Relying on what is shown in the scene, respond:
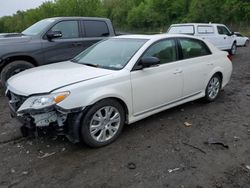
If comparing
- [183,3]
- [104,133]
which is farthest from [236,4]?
[104,133]

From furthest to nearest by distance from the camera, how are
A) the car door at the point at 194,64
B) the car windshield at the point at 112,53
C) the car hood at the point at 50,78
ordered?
the car door at the point at 194,64 → the car windshield at the point at 112,53 → the car hood at the point at 50,78

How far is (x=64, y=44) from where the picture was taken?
685 centimetres

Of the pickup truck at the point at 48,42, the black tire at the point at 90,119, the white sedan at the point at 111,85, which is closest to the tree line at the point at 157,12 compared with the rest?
the pickup truck at the point at 48,42

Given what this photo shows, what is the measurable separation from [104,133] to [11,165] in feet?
4.22

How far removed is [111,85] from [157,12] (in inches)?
2435

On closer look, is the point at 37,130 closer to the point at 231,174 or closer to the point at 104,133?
the point at 104,133

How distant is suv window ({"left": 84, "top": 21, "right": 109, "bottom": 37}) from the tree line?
25.6 meters

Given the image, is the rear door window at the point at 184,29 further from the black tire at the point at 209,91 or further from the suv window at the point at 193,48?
the suv window at the point at 193,48

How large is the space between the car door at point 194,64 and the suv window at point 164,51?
0.74 feet

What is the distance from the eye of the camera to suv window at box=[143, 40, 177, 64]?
427 centimetres

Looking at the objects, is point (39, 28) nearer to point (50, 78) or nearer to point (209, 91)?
point (50, 78)

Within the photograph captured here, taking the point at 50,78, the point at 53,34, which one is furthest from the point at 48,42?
the point at 50,78

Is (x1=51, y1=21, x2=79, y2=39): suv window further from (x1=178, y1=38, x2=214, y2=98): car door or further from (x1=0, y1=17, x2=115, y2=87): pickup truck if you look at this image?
(x1=178, y1=38, x2=214, y2=98): car door

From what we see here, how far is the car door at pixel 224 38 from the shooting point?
1306 centimetres
